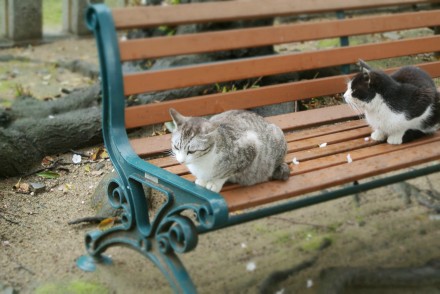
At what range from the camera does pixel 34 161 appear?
445 cm

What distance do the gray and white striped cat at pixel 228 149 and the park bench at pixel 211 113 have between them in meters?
0.07

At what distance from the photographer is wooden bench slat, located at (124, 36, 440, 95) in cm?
300

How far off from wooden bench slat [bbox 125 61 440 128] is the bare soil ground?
73 cm

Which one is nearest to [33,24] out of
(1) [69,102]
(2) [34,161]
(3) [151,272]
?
(1) [69,102]

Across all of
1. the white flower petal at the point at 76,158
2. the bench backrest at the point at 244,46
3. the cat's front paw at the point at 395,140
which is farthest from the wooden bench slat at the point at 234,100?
the white flower petal at the point at 76,158

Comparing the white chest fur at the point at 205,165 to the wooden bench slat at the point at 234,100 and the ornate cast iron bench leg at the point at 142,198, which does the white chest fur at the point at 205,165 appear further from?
the wooden bench slat at the point at 234,100

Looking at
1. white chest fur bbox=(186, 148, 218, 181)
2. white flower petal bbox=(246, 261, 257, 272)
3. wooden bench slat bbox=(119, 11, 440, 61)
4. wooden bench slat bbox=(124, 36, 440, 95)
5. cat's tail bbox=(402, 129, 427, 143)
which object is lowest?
white flower petal bbox=(246, 261, 257, 272)

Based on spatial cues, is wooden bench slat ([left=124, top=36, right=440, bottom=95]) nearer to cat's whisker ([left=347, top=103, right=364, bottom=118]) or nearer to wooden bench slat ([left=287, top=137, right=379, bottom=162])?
cat's whisker ([left=347, top=103, right=364, bottom=118])

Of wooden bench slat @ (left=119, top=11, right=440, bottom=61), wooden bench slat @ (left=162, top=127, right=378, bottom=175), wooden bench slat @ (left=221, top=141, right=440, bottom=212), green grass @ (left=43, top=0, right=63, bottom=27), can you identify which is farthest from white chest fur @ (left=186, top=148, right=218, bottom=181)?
green grass @ (left=43, top=0, right=63, bottom=27)

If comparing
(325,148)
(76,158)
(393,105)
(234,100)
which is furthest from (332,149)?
(76,158)

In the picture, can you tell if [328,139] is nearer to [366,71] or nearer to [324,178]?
[366,71]

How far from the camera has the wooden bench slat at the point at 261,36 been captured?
293 centimetres

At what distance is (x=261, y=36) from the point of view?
3412 millimetres

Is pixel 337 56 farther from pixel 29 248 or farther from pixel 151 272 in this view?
pixel 29 248
